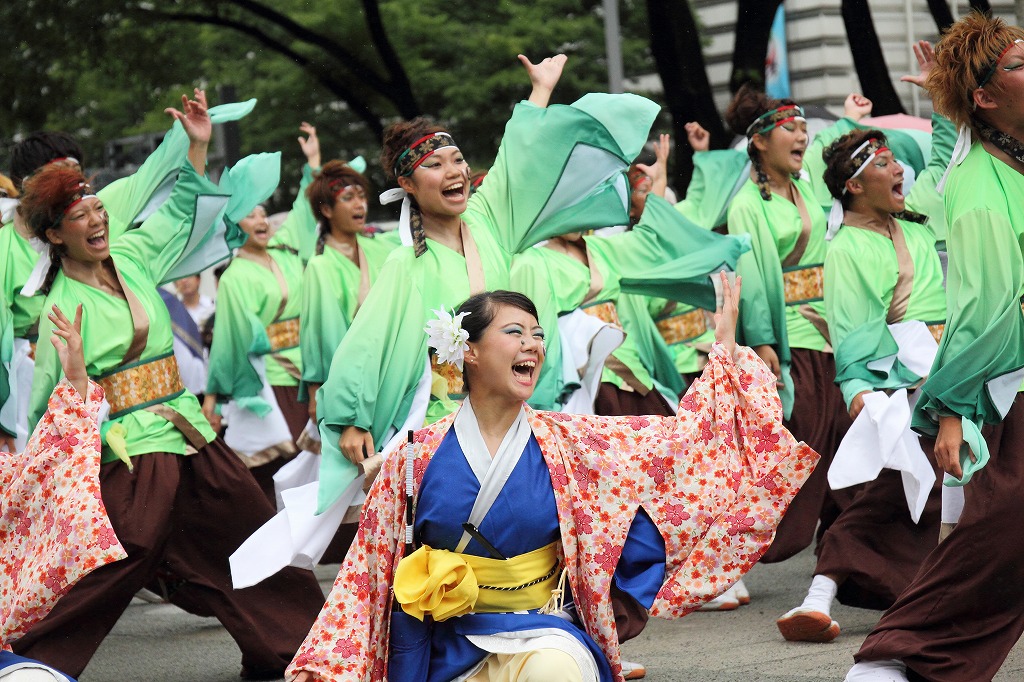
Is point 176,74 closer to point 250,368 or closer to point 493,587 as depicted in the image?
point 250,368

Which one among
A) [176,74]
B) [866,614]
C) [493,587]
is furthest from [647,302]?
[176,74]

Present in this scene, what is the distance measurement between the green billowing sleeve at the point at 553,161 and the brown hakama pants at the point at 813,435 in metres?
1.64

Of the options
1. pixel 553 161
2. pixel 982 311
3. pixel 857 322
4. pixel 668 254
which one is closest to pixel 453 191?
pixel 553 161

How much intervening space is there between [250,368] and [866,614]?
350 centimetres

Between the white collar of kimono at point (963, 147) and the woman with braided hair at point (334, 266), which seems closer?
the white collar of kimono at point (963, 147)

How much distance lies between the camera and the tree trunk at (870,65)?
33.7ft

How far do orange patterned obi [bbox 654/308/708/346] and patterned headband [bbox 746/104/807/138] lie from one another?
3.24 ft

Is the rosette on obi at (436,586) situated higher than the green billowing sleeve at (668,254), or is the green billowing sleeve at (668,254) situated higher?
the rosette on obi at (436,586)

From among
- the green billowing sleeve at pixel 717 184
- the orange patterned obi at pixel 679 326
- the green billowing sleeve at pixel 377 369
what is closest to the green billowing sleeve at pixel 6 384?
the green billowing sleeve at pixel 377 369

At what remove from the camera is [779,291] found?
6.78m

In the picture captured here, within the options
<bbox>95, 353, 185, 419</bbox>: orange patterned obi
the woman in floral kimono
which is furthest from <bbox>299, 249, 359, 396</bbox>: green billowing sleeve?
the woman in floral kimono

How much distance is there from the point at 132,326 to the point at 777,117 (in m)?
3.10

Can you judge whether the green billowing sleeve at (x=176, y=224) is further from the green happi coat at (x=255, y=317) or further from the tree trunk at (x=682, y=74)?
the tree trunk at (x=682, y=74)

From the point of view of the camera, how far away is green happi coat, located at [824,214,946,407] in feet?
18.8
